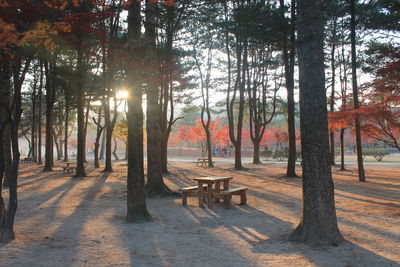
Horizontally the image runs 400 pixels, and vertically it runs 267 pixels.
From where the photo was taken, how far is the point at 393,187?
42.2 ft

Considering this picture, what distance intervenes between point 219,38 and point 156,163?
52.9 feet

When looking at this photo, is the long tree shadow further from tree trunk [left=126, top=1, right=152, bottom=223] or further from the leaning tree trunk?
the leaning tree trunk

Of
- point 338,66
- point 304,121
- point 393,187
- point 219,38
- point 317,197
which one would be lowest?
point 393,187

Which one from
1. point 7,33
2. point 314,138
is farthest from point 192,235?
point 7,33

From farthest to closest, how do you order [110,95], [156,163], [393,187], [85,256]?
[110,95] → [393,187] → [156,163] → [85,256]

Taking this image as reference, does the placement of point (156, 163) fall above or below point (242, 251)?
above

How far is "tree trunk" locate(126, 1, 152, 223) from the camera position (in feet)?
23.1

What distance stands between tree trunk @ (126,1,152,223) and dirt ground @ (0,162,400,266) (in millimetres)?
408

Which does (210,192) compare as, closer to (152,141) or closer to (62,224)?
(152,141)

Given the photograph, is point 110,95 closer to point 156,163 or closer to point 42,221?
point 156,163

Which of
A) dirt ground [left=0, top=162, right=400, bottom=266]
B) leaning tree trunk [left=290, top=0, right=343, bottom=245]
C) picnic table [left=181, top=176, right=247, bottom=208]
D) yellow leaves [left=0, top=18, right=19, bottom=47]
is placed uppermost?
yellow leaves [left=0, top=18, right=19, bottom=47]

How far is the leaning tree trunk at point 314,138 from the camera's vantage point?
5238 millimetres

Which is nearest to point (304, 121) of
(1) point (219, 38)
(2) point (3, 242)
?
(2) point (3, 242)

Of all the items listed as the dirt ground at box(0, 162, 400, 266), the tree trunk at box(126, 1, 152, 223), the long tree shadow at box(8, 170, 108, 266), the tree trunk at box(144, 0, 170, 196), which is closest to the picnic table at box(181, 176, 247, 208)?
the dirt ground at box(0, 162, 400, 266)
